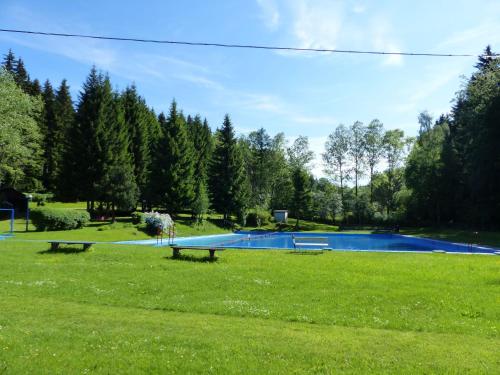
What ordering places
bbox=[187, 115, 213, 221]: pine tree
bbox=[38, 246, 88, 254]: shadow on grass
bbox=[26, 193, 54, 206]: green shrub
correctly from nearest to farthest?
1. bbox=[38, 246, 88, 254]: shadow on grass
2. bbox=[187, 115, 213, 221]: pine tree
3. bbox=[26, 193, 54, 206]: green shrub

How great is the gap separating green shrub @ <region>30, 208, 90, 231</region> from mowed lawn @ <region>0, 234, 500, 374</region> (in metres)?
13.8

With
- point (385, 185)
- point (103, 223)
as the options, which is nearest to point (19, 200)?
point (103, 223)

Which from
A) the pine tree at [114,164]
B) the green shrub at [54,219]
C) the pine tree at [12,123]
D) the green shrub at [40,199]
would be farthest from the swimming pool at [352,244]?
the green shrub at [40,199]

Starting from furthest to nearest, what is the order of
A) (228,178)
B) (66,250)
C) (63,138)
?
(63,138) → (228,178) → (66,250)

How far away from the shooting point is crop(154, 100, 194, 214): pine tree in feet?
139

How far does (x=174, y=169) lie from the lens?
42.6m

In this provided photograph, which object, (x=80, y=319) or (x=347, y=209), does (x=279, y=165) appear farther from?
(x=80, y=319)

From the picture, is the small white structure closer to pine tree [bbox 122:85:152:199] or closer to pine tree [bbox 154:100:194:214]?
pine tree [bbox 154:100:194:214]

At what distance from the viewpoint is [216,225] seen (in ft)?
152

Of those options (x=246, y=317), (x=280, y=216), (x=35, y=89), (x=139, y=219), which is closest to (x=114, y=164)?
(x=139, y=219)

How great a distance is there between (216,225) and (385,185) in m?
29.6

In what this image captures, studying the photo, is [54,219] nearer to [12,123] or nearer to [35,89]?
[12,123]

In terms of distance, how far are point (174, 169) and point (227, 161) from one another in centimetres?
755

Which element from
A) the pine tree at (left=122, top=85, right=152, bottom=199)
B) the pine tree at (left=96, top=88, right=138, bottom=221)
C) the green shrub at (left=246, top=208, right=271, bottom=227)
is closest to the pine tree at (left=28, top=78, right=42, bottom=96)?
the pine tree at (left=122, top=85, right=152, bottom=199)
